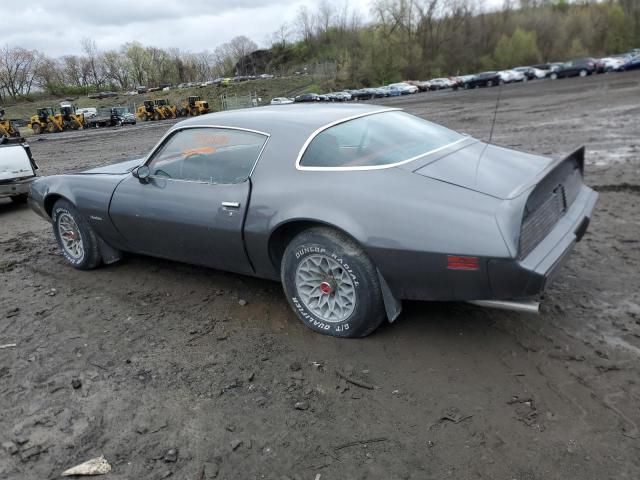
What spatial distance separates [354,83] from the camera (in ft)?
242

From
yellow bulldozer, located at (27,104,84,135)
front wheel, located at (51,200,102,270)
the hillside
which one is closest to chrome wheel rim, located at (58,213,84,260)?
front wheel, located at (51,200,102,270)

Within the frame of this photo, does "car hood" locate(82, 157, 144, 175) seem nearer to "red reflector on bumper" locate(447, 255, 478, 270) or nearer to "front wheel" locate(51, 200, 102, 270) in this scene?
"front wheel" locate(51, 200, 102, 270)

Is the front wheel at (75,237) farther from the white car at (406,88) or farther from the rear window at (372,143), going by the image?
the white car at (406,88)

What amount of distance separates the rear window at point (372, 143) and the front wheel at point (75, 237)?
8.09 ft

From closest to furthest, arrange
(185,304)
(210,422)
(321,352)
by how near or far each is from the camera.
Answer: (210,422)
(321,352)
(185,304)

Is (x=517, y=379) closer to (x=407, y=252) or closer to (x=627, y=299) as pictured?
(x=407, y=252)

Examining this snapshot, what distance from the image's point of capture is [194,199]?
3.74 metres

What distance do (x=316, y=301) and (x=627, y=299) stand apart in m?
2.09

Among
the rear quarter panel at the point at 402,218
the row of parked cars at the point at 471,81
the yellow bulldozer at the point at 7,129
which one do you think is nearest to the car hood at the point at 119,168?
the rear quarter panel at the point at 402,218

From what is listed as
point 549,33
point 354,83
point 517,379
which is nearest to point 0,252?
point 517,379

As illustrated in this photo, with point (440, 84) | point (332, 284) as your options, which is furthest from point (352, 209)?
point (440, 84)

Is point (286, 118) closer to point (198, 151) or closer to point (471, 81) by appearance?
point (198, 151)

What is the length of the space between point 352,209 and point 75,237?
3121 mm

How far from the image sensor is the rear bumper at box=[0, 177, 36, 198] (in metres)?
8.09
